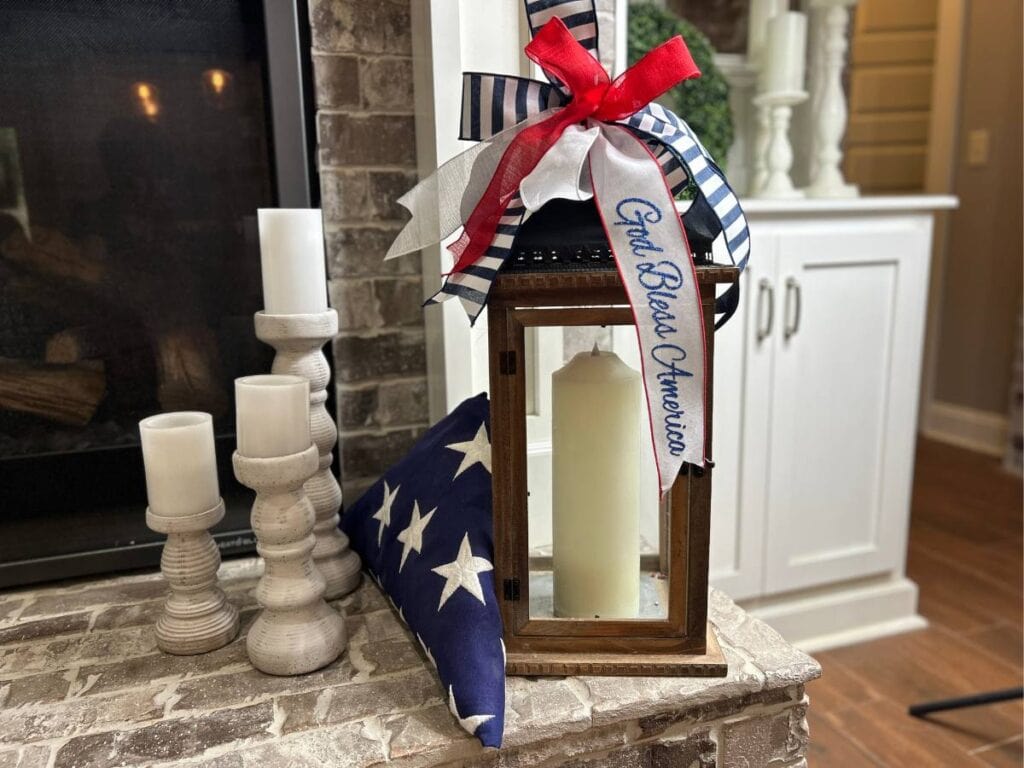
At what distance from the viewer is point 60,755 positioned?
72cm

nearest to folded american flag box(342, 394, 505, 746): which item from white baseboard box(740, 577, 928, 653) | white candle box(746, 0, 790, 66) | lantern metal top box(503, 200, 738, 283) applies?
lantern metal top box(503, 200, 738, 283)

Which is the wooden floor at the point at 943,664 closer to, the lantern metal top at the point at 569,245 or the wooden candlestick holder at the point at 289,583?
the wooden candlestick holder at the point at 289,583

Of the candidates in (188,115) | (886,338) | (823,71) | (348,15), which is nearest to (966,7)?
(823,71)

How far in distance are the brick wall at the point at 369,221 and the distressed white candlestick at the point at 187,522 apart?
311 millimetres

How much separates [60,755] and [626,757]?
1.71ft

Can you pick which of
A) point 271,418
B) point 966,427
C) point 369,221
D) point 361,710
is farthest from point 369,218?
point 966,427

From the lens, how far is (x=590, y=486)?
2.64 feet

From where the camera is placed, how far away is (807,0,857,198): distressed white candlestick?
178 centimetres

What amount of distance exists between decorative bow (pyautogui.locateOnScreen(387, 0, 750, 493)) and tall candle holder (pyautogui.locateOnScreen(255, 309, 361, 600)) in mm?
236

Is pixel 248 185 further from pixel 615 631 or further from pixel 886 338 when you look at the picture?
pixel 886 338

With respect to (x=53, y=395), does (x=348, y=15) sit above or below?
above

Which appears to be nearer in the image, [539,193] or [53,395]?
[539,193]

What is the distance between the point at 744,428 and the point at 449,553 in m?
0.95

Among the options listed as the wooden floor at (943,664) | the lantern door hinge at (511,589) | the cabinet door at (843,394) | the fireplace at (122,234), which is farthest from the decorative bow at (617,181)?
the wooden floor at (943,664)
